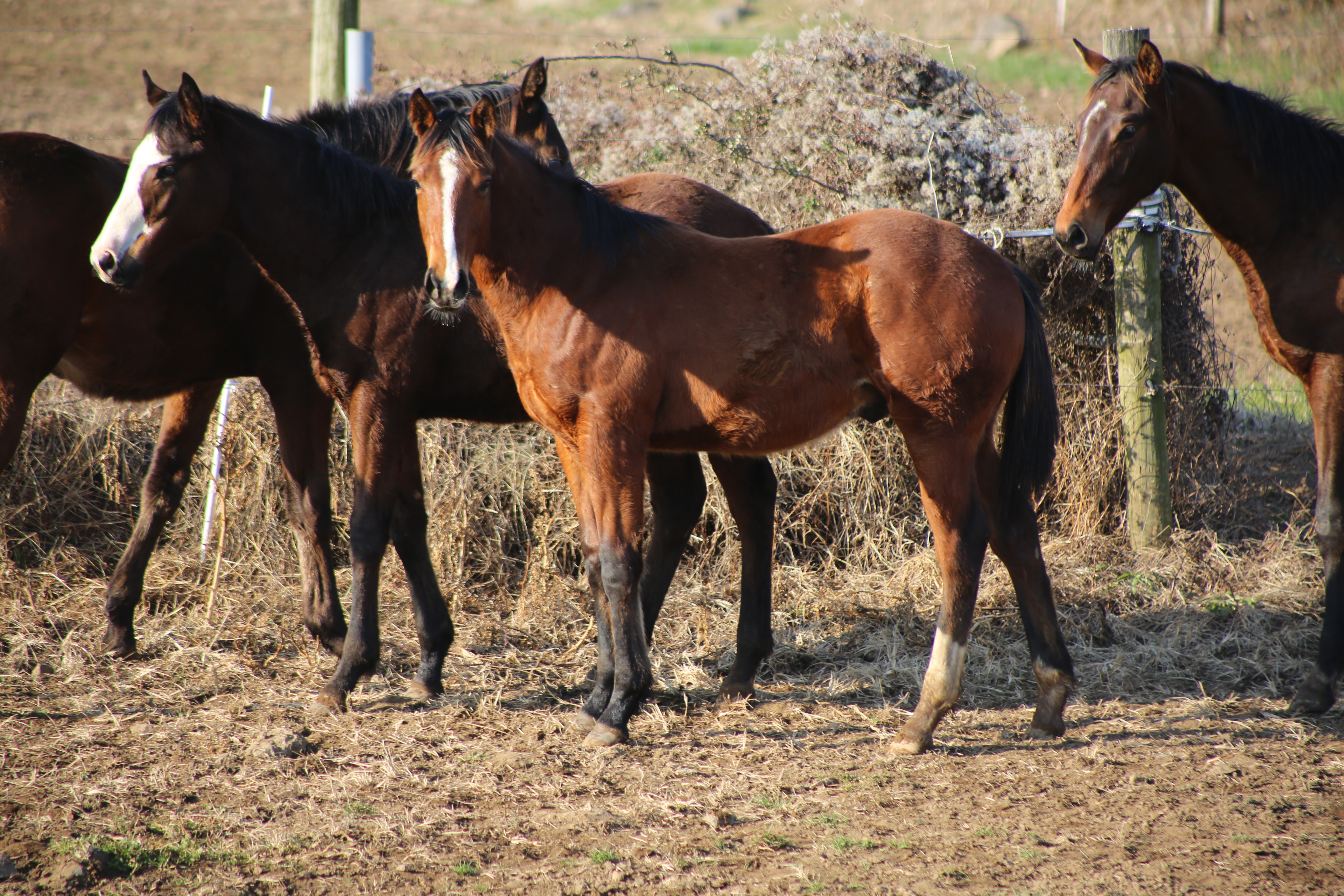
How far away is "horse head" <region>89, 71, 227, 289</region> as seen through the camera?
11.7ft

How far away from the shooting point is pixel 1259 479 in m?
6.28

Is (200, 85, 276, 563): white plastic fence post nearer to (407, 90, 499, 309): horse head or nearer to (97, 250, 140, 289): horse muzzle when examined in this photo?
(97, 250, 140, 289): horse muzzle

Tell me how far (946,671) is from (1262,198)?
227 centimetres

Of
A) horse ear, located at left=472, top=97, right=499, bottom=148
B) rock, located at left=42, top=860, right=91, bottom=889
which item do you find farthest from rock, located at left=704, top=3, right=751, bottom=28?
Result: rock, located at left=42, top=860, right=91, bottom=889

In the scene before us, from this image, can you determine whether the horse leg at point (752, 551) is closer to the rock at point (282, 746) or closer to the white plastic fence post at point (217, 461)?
the rock at point (282, 746)

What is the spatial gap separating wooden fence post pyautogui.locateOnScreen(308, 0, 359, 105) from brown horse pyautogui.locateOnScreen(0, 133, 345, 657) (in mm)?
2284

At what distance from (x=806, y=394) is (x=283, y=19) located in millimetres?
18963

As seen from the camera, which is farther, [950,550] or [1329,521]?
[1329,521]

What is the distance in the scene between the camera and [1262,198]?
4004mm

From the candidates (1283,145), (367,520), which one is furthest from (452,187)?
(1283,145)

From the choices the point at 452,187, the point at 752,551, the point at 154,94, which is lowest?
the point at 752,551

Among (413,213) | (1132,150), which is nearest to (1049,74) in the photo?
(1132,150)

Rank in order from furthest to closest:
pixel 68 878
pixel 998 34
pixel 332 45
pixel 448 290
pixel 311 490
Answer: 1. pixel 998 34
2. pixel 332 45
3. pixel 311 490
4. pixel 448 290
5. pixel 68 878

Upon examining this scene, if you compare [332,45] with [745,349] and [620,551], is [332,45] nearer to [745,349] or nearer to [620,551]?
[745,349]
